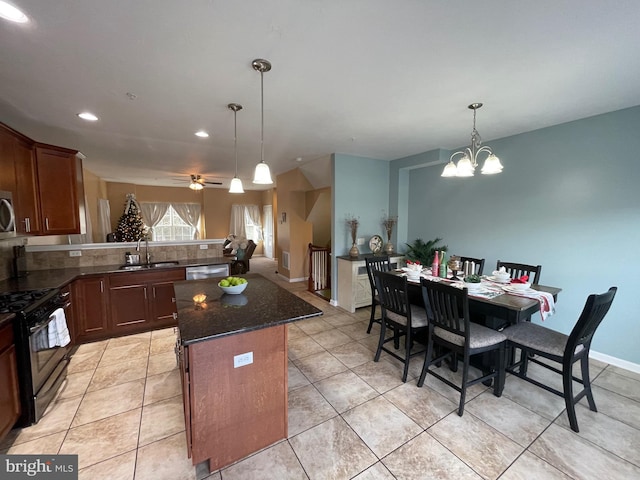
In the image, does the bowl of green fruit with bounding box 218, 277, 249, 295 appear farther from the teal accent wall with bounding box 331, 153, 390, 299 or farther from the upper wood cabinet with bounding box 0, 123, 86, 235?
the teal accent wall with bounding box 331, 153, 390, 299

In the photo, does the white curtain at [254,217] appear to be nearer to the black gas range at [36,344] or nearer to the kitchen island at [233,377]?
the black gas range at [36,344]

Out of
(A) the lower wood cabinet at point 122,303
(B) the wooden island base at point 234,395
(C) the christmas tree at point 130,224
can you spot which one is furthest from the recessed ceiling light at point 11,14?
(C) the christmas tree at point 130,224

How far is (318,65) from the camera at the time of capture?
185cm

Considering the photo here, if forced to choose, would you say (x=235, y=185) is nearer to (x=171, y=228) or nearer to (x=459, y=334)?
(x=459, y=334)

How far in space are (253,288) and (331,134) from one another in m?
2.14

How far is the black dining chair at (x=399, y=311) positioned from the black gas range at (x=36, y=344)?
285 cm

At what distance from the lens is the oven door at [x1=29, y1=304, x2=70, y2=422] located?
1.99 m

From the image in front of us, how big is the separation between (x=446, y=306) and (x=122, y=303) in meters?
3.75

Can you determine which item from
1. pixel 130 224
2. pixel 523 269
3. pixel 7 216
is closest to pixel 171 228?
pixel 130 224

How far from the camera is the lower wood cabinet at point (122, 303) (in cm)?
315

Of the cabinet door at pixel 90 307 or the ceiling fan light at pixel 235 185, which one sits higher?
the ceiling fan light at pixel 235 185

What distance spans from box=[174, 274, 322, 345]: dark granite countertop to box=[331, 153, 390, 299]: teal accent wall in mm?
2241

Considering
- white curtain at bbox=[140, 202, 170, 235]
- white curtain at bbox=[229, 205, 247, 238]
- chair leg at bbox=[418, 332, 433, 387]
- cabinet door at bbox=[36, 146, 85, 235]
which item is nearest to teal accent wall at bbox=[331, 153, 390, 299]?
chair leg at bbox=[418, 332, 433, 387]

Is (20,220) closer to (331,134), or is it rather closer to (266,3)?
(266,3)
